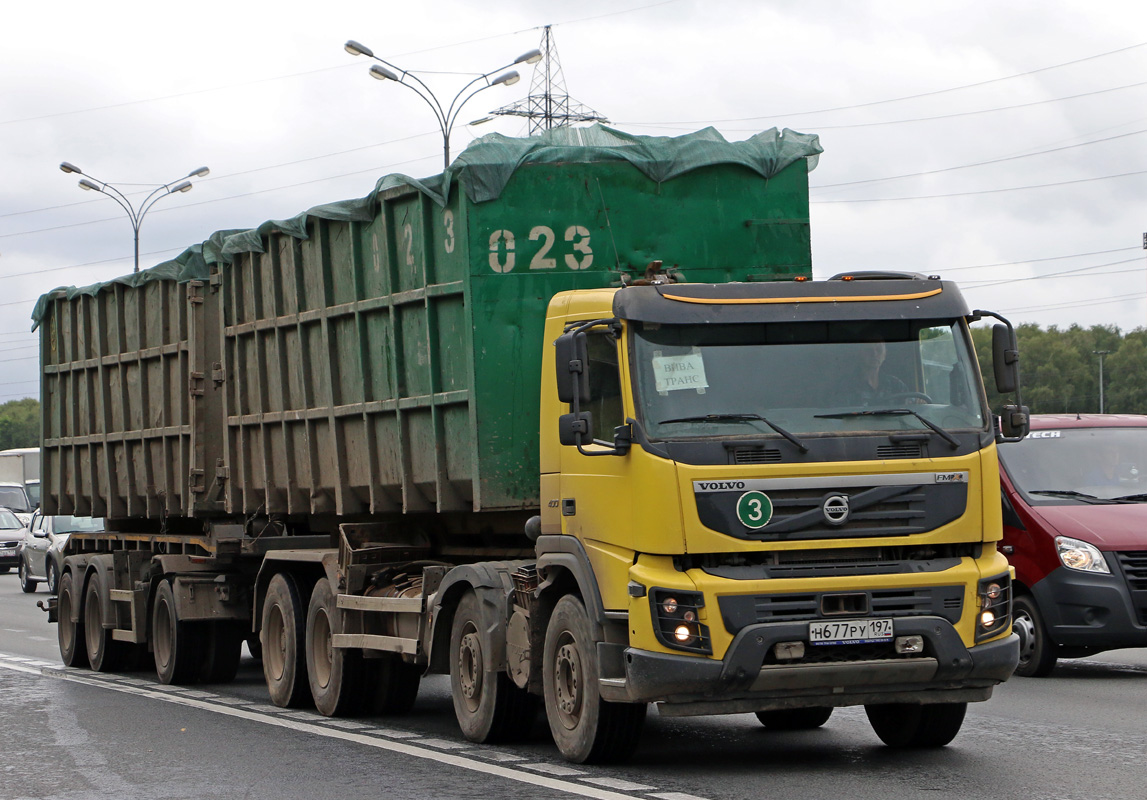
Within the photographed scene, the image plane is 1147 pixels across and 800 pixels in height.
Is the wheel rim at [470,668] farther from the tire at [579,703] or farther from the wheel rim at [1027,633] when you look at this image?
the wheel rim at [1027,633]

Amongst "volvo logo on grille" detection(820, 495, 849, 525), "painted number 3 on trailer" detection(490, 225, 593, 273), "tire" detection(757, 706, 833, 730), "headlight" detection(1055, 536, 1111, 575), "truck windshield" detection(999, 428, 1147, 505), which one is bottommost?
"tire" detection(757, 706, 833, 730)

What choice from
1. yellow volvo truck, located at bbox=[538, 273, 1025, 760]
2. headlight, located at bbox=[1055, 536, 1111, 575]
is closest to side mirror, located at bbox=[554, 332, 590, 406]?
yellow volvo truck, located at bbox=[538, 273, 1025, 760]

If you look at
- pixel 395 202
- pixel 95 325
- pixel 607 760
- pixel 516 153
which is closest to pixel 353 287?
pixel 395 202

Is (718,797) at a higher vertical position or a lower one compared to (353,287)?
lower

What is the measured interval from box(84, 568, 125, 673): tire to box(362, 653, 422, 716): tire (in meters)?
5.05

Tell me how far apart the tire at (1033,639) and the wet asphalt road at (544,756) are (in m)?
0.13

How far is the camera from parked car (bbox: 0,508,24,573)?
39.2 metres

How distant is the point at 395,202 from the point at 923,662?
4766 millimetres

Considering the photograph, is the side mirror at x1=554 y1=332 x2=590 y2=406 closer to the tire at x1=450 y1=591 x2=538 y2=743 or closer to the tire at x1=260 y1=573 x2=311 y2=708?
the tire at x1=450 y1=591 x2=538 y2=743

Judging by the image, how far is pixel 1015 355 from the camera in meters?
8.97

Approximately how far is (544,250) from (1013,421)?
2950 mm

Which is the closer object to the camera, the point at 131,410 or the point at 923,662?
the point at 923,662

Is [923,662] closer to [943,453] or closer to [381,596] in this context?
[943,453]

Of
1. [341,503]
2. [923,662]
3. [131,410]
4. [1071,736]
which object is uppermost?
[131,410]
